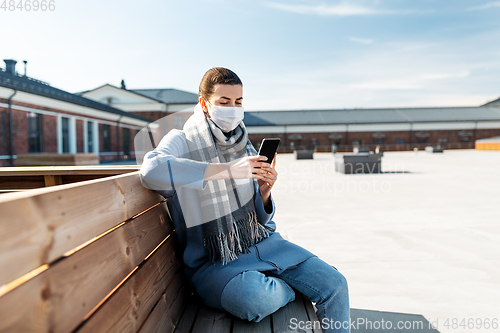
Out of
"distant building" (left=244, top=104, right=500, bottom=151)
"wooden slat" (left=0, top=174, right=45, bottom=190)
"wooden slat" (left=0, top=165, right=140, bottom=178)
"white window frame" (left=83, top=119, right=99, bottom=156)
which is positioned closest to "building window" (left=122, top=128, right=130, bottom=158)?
"white window frame" (left=83, top=119, right=99, bottom=156)

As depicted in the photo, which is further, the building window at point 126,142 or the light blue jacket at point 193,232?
the building window at point 126,142

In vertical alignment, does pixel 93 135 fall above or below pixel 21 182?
above

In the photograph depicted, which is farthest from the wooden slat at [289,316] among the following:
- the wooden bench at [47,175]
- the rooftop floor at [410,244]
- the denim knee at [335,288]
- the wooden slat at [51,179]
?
the wooden slat at [51,179]

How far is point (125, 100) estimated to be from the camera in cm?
3428

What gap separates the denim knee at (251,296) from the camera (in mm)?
1578

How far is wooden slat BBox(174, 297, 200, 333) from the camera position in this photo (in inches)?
64.2

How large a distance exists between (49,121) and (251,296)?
63.1 feet

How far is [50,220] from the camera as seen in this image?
0.85 meters

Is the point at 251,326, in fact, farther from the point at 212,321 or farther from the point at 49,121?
the point at 49,121

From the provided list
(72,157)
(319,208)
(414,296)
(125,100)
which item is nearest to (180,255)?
(414,296)

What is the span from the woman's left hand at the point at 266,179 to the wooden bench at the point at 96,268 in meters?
0.60
